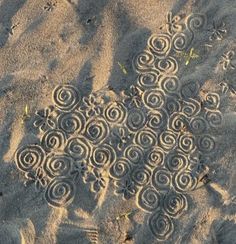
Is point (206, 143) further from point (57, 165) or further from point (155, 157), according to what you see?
point (57, 165)

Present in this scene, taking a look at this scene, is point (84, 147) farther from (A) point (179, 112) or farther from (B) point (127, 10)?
(B) point (127, 10)

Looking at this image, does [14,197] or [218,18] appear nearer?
[14,197]

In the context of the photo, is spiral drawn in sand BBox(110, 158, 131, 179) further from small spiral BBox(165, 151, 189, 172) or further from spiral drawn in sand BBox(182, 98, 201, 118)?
spiral drawn in sand BBox(182, 98, 201, 118)

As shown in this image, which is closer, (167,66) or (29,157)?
(29,157)

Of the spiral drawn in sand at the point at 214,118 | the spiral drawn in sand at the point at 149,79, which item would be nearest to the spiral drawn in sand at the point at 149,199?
the spiral drawn in sand at the point at 214,118

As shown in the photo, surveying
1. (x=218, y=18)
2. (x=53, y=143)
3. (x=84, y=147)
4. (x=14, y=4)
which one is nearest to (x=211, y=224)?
(x=84, y=147)

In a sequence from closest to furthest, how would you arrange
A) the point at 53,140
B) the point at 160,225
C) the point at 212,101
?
the point at 160,225 < the point at 53,140 < the point at 212,101

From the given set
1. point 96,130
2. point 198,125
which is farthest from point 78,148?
point 198,125
